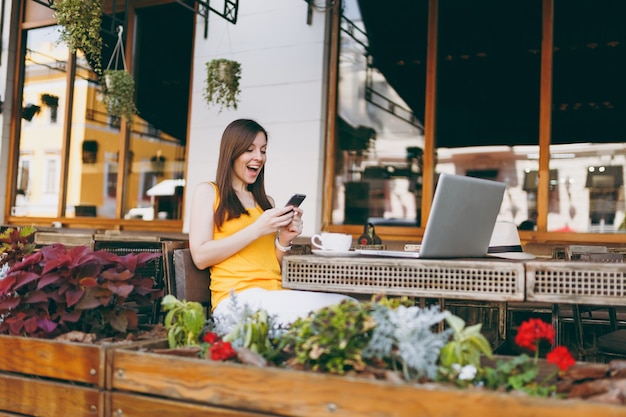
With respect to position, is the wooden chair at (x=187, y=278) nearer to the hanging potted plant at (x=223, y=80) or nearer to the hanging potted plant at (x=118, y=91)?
the hanging potted plant at (x=223, y=80)

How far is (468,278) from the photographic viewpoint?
160 cm

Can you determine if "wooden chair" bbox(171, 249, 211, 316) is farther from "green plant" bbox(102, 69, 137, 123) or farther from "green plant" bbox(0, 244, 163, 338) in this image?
"green plant" bbox(102, 69, 137, 123)

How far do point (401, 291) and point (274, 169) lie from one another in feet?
12.5

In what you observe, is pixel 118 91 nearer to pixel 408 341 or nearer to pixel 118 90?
pixel 118 90

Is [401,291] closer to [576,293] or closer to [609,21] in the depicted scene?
[576,293]

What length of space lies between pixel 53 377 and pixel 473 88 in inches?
211

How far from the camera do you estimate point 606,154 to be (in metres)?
5.57

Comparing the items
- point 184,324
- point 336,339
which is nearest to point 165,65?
point 184,324

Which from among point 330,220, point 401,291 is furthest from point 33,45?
point 401,291

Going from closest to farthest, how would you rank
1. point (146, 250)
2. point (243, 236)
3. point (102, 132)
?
point (243, 236)
point (146, 250)
point (102, 132)

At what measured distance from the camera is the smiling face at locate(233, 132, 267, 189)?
230 cm

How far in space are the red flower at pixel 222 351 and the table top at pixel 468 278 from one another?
0.24 m

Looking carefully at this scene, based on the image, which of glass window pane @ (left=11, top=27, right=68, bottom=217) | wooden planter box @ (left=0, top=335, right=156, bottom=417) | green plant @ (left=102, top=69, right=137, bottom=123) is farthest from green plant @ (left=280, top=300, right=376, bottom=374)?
glass window pane @ (left=11, top=27, right=68, bottom=217)

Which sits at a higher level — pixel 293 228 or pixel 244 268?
pixel 293 228
